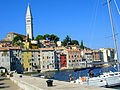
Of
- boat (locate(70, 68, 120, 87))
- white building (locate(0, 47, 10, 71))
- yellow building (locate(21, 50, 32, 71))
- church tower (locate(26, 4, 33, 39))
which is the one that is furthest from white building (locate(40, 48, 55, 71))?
church tower (locate(26, 4, 33, 39))

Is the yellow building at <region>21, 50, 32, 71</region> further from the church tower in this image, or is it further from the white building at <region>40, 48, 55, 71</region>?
the church tower

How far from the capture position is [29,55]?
6738 cm

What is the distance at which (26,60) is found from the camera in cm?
6606

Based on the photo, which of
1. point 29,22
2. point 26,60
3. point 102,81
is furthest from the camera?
point 29,22

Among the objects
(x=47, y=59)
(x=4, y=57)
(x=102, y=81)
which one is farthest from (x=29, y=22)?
(x=102, y=81)

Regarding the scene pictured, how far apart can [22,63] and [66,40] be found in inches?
1669

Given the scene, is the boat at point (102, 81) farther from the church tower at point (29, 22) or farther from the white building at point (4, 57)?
the church tower at point (29, 22)

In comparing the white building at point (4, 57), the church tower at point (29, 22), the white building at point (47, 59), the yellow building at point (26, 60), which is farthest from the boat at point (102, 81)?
the church tower at point (29, 22)

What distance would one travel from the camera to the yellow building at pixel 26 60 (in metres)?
65.0

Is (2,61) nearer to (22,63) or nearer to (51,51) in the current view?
(22,63)

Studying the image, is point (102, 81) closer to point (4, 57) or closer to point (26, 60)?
point (4, 57)

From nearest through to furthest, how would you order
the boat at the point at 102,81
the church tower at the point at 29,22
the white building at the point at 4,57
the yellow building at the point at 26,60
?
the boat at the point at 102,81 < the white building at the point at 4,57 < the yellow building at the point at 26,60 < the church tower at the point at 29,22

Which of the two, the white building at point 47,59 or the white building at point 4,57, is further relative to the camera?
the white building at point 47,59

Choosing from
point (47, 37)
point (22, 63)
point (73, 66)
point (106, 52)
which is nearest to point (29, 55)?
point (22, 63)
